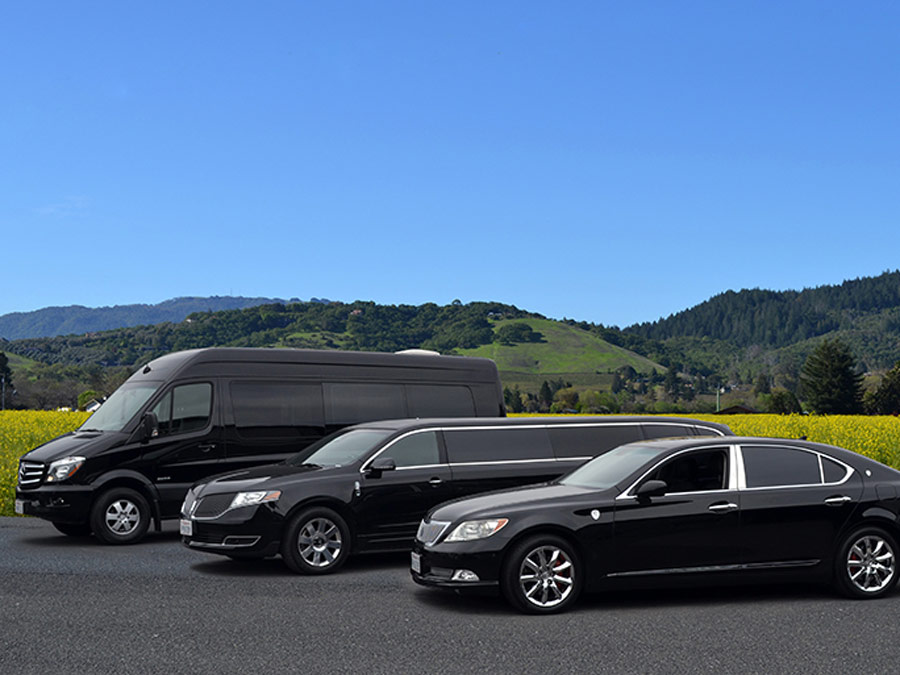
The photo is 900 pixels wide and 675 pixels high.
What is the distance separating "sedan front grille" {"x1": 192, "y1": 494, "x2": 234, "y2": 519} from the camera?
11.0 meters

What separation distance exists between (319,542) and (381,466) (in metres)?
1.00

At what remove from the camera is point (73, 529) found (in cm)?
1484

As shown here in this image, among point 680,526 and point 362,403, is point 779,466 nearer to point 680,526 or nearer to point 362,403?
point 680,526

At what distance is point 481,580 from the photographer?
8656 millimetres

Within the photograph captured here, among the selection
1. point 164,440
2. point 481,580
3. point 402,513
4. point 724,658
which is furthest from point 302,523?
point 724,658

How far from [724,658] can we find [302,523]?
5.03 meters

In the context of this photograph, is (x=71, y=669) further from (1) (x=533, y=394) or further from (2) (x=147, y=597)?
(1) (x=533, y=394)

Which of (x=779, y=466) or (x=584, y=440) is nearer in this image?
(x=779, y=466)

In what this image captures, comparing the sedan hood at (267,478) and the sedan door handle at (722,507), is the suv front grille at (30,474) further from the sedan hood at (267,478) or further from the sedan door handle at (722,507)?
the sedan door handle at (722,507)

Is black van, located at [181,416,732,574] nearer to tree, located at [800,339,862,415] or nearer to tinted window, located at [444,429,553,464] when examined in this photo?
tinted window, located at [444,429,553,464]

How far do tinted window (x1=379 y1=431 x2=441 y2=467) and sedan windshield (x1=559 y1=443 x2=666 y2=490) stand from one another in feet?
6.61

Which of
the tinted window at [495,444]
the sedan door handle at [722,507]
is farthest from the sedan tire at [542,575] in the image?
the tinted window at [495,444]

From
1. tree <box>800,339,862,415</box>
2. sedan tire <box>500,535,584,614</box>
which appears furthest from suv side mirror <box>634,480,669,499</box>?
tree <box>800,339,862,415</box>

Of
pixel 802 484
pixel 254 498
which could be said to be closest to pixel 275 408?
pixel 254 498
